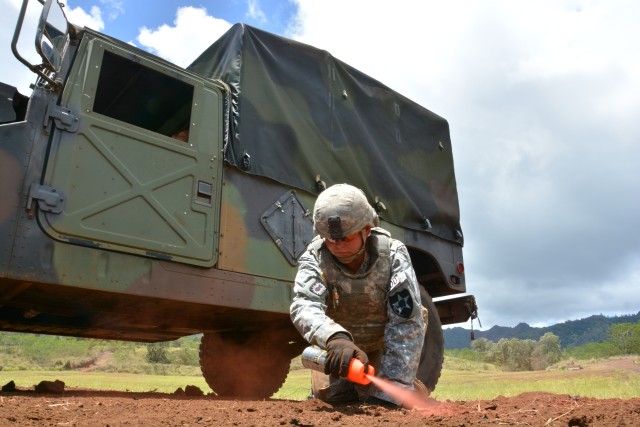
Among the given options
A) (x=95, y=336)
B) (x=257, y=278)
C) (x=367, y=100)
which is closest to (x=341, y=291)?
(x=257, y=278)

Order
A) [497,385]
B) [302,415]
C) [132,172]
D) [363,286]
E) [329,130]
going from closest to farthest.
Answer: [302,415] < [363,286] < [132,172] < [329,130] < [497,385]

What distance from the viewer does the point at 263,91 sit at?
4.40m

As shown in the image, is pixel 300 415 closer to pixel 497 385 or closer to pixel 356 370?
pixel 356 370

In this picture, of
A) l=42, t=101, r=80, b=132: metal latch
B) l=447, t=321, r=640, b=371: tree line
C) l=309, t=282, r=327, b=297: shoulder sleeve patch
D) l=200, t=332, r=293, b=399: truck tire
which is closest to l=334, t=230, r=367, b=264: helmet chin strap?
l=309, t=282, r=327, b=297: shoulder sleeve patch

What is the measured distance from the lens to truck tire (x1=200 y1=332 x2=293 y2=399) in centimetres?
479

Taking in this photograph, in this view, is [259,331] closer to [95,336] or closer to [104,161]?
[95,336]

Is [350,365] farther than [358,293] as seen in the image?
No

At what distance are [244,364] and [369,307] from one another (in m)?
2.21

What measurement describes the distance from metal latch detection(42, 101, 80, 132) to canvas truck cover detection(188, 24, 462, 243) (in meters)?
1.09

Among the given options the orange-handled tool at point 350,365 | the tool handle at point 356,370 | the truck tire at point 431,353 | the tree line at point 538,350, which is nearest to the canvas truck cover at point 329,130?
the truck tire at point 431,353

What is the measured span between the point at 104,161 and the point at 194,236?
2.44 feet

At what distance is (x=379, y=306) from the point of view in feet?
9.93

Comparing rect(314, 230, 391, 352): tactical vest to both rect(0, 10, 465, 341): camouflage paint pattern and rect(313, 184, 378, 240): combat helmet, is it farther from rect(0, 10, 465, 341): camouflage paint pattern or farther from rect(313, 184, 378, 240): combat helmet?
rect(0, 10, 465, 341): camouflage paint pattern

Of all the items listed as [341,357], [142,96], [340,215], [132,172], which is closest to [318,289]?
[340,215]
